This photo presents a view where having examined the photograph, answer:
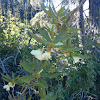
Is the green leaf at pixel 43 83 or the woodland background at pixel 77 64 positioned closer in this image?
the green leaf at pixel 43 83

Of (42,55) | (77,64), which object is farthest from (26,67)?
(77,64)

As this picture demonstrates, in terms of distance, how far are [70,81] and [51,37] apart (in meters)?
1.25

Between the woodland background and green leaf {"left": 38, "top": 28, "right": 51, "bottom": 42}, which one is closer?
green leaf {"left": 38, "top": 28, "right": 51, "bottom": 42}

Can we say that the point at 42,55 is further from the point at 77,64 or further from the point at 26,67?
the point at 77,64

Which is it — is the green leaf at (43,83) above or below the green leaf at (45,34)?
below

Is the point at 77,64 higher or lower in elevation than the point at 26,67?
lower

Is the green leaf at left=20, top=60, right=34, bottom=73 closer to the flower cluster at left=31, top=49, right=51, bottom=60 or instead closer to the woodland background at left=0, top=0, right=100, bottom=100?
the flower cluster at left=31, top=49, right=51, bottom=60

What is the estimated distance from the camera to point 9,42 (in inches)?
104

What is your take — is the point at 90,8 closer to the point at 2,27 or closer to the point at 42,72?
the point at 2,27

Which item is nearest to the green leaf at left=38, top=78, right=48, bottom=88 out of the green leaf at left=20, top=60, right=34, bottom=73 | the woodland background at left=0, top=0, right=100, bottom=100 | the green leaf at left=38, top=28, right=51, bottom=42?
the green leaf at left=20, top=60, right=34, bottom=73

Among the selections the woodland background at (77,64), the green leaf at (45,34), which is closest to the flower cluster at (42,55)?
the green leaf at (45,34)

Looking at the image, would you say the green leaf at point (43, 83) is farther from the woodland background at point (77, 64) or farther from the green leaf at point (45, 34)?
the woodland background at point (77, 64)

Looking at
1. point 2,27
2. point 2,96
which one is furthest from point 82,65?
point 2,27

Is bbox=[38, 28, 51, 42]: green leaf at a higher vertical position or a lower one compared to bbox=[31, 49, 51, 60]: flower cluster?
higher
